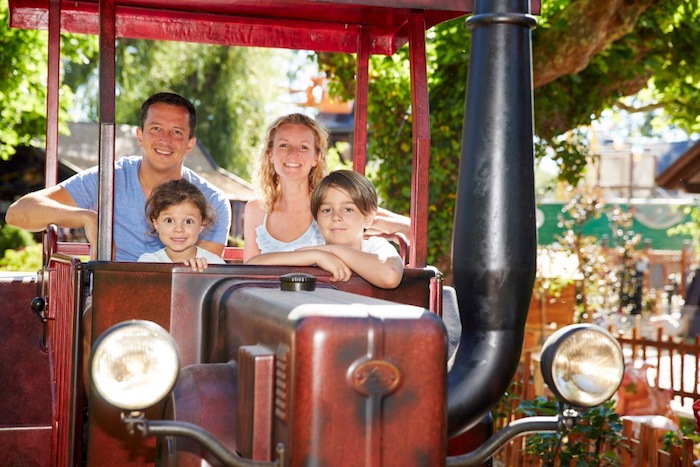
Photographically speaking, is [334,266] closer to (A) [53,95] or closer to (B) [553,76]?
(A) [53,95]

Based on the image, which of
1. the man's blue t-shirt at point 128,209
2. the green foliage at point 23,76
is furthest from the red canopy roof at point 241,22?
the green foliage at point 23,76

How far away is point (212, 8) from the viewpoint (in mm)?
3934

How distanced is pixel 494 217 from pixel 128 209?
6.84ft

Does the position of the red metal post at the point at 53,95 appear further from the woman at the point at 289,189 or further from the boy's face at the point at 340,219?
the boy's face at the point at 340,219

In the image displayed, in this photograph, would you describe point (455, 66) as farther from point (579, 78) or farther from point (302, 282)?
point (302, 282)

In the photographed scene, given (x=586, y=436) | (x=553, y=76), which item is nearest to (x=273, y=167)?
(x=586, y=436)

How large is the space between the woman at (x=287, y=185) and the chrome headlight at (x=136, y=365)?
1851mm

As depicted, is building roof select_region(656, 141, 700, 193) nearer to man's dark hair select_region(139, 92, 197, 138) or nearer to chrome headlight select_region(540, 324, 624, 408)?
man's dark hair select_region(139, 92, 197, 138)

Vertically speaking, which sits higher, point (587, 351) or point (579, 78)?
point (579, 78)

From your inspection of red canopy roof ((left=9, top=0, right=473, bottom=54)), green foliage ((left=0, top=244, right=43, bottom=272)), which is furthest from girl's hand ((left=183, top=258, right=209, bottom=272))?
green foliage ((left=0, top=244, right=43, bottom=272))

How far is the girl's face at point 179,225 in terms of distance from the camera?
10.5 ft

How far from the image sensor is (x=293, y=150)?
3863 millimetres

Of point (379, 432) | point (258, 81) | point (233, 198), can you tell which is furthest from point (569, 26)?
point (258, 81)

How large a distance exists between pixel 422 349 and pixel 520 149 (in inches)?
23.3
